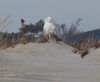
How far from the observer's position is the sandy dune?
5564mm

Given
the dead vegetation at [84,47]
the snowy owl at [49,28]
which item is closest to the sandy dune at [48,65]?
the dead vegetation at [84,47]

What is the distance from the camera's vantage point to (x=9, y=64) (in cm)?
688

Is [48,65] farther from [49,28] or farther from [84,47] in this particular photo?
[49,28]

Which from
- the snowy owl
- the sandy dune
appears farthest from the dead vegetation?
the snowy owl

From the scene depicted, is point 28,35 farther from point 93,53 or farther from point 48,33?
Result: point 93,53

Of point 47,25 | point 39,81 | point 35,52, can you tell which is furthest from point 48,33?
point 39,81

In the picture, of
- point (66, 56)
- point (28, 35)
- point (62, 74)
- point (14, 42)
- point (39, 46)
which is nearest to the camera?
point (62, 74)

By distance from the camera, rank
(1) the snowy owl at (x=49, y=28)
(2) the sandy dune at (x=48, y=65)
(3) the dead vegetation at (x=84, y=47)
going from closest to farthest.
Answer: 1. (2) the sandy dune at (x=48, y=65)
2. (3) the dead vegetation at (x=84, y=47)
3. (1) the snowy owl at (x=49, y=28)

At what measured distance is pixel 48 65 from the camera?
7449 mm

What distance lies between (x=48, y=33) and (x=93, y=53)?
2.18 metres

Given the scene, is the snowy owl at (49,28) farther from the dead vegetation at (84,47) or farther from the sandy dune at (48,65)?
the dead vegetation at (84,47)

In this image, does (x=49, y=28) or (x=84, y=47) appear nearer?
(x=84, y=47)

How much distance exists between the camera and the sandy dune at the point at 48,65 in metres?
5.56

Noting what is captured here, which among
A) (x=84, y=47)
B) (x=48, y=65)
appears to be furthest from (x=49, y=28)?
(x=48, y=65)
